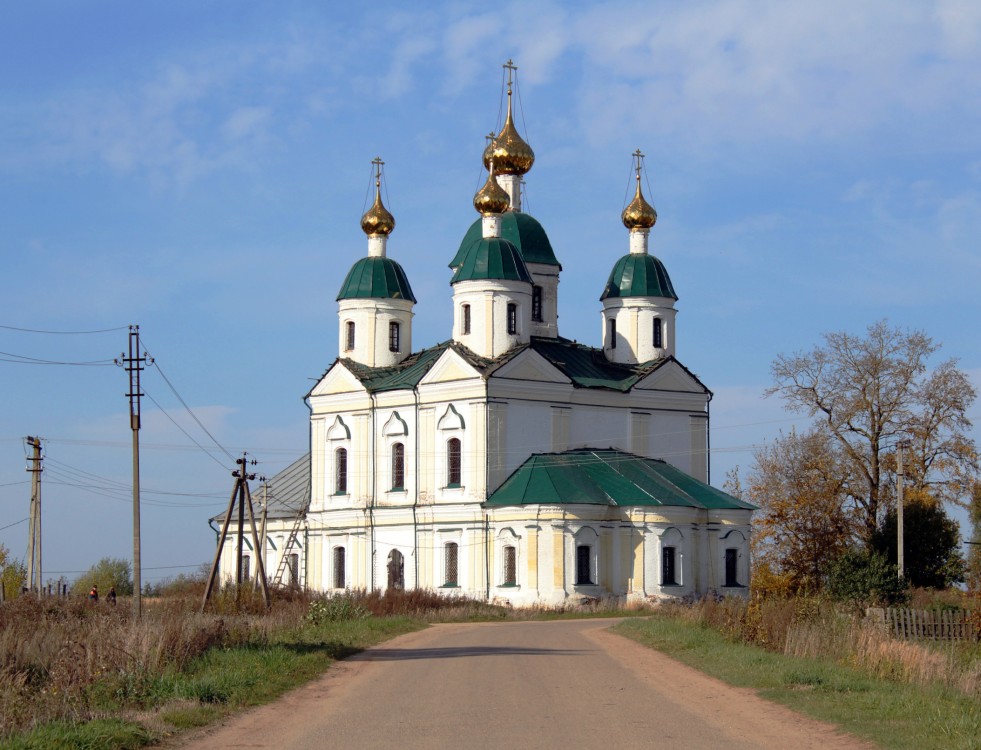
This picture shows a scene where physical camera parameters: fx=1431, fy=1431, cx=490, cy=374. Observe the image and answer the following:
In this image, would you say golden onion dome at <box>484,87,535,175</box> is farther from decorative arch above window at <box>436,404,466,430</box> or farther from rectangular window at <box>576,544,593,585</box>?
rectangular window at <box>576,544,593,585</box>

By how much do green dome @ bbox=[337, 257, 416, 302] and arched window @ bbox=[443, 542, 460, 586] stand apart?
1174 cm

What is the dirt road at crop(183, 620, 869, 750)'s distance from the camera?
13.2 meters

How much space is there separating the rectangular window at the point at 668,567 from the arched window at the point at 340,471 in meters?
13.4

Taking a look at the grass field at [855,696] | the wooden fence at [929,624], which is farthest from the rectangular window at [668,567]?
the grass field at [855,696]

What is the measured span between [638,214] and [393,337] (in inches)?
432

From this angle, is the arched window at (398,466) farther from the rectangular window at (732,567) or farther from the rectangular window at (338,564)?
the rectangular window at (732,567)

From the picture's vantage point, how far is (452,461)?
51.0 m

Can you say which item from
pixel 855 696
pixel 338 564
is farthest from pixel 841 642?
pixel 338 564

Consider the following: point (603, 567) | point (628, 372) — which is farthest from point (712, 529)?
point (628, 372)

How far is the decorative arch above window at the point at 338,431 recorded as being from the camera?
2165 inches

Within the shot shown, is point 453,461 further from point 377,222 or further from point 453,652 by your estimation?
point 453,652

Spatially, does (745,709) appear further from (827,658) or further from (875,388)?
(875,388)

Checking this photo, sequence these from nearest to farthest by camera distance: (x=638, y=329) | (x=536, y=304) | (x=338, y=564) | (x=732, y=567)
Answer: (x=732, y=567)
(x=338, y=564)
(x=638, y=329)
(x=536, y=304)

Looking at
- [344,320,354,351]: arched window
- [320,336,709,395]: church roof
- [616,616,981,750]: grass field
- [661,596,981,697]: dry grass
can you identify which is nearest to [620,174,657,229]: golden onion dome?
[320,336,709,395]: church roof
